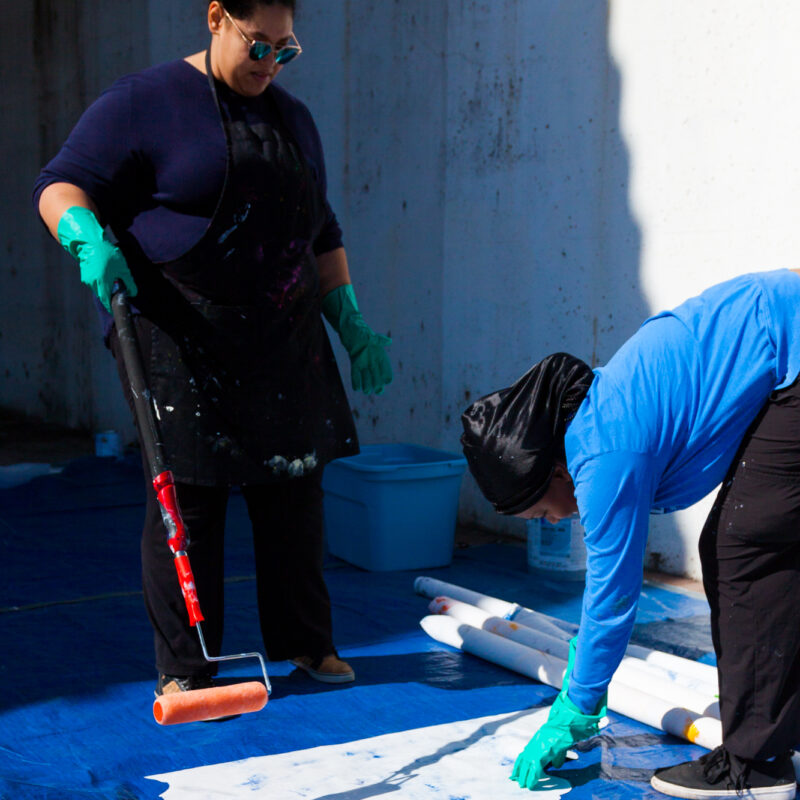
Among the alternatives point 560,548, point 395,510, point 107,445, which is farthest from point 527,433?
point 107,445

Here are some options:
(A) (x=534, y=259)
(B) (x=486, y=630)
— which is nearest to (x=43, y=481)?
(A) (x=534, y=259)

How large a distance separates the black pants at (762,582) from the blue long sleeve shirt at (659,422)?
0.04 meters

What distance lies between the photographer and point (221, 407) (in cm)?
252

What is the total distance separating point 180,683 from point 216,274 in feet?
3.12

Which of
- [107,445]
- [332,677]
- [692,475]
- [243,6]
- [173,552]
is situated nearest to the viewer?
[692,475]

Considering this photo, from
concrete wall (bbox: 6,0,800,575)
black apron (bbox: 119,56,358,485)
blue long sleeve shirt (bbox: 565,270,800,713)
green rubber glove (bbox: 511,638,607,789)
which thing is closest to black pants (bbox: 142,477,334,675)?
black apron (bbox: 119,56,358,485)

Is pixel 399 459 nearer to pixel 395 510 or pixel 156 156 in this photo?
pixel 395 510

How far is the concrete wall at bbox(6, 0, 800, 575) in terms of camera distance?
136 inches

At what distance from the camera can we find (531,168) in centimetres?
422

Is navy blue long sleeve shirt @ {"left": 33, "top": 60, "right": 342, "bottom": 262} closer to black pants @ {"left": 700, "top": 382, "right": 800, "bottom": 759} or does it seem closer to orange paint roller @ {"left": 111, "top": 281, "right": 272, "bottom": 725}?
orange paint roller @ {"left": 111, "top": 281, "right": 272, "bottom": 725}

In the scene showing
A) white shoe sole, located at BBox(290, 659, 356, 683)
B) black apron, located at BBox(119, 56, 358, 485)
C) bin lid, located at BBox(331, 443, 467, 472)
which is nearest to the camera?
black apron, located at BBox(119, 56, 358, 485)

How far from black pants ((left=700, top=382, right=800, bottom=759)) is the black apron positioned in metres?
1.07

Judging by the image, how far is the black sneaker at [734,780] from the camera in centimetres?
201

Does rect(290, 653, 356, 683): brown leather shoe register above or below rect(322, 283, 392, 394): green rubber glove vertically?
below
